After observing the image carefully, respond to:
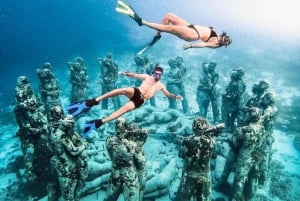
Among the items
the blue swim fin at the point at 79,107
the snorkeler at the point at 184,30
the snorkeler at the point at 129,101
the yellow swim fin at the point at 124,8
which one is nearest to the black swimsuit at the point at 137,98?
the snorkeler at the point at 129,101

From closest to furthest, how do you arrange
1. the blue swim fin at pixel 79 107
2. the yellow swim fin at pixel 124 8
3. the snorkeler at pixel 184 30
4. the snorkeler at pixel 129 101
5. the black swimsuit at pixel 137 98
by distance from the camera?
the yellow swim fin at pixel 124 8
the snorkeler at pixel 184 30
the snorkeler at pixel 129 101
the blue swim fin at pixel 79 107
the black swimsuit at pixel 137 98

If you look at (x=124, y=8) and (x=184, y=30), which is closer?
(x=124, y=8)

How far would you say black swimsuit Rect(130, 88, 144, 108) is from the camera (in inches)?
342

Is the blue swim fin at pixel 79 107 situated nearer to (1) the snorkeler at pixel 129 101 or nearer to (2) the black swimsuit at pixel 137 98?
(1) the snorkeler at pixel 129 101

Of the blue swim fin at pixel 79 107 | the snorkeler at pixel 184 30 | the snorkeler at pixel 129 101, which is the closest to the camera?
the snorkeler at pixel 184 30

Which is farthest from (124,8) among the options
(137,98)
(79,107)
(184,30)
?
(79,107)

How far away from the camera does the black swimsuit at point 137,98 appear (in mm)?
8680

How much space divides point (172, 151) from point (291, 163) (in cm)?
669

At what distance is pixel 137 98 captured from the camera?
28.7 ft

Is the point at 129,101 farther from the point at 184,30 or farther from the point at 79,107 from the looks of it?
the point at 184,30

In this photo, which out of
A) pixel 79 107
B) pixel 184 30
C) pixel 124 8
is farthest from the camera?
pixel 79 107

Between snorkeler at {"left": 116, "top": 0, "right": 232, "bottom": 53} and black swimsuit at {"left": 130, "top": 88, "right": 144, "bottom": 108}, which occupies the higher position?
snorkeler at {"left": 116, "top": 0, "right": 232, "bottom": 53}

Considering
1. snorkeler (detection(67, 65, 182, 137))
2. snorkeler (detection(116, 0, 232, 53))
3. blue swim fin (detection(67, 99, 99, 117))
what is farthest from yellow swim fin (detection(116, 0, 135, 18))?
blue swim fin (detection(67, 99, 99, 117))

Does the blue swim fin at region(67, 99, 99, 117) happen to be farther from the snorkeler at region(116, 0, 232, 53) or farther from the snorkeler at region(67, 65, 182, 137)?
the snorkeler at region(116, 0, 232, 53)
